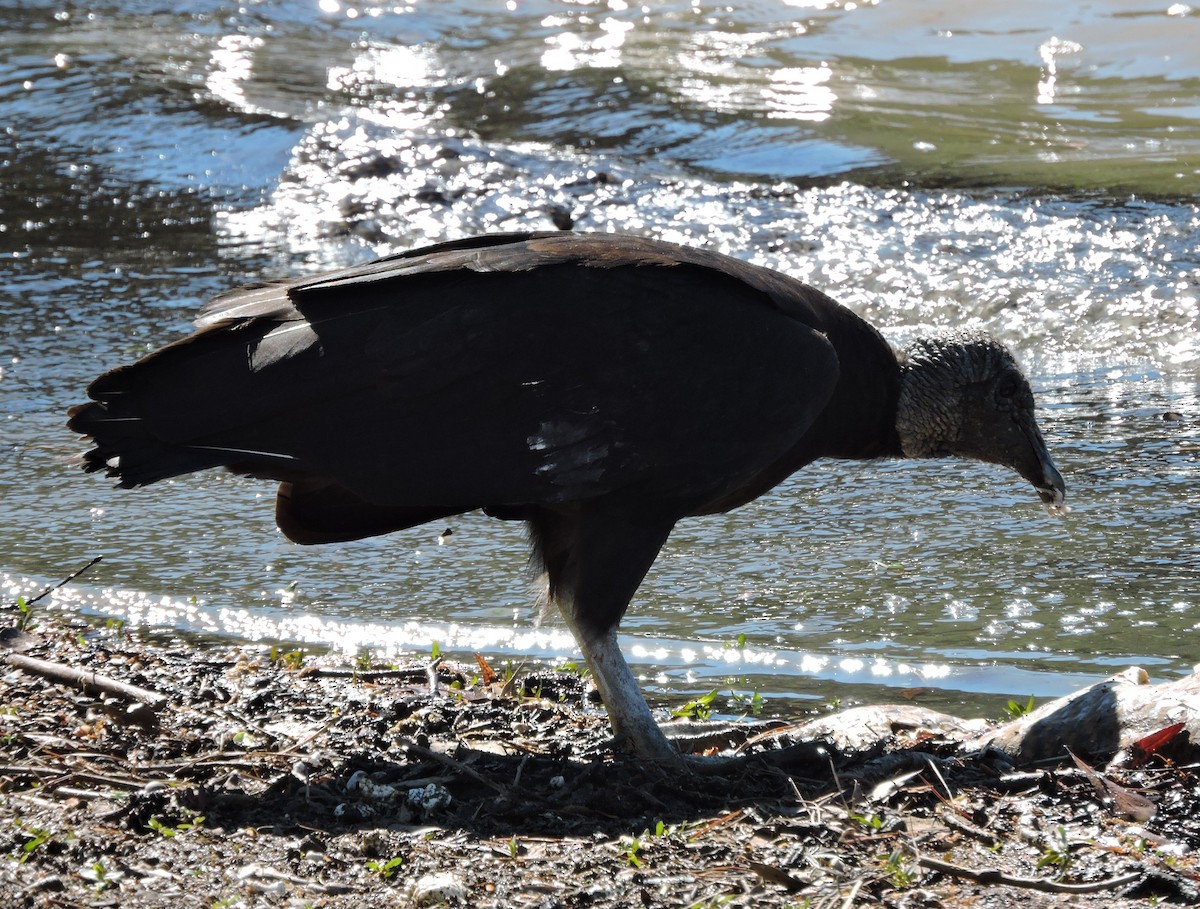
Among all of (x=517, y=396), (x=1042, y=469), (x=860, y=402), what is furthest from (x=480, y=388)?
(x=1042, y=469)

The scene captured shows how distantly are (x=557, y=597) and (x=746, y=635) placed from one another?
2.08ft

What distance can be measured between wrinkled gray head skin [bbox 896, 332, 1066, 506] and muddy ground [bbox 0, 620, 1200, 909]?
34.0 inches

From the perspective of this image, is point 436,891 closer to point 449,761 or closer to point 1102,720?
point 449,761

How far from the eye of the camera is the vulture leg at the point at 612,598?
10.1 ft

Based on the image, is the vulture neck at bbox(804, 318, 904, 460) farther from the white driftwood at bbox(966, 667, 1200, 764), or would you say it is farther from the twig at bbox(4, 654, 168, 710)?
the twig at bbox(4, 654, 168, 710)

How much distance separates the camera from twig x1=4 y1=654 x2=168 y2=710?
3205mm

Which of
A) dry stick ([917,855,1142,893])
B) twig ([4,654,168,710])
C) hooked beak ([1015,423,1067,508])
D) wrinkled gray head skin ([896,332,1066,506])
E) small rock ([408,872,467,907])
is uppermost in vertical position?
wrinkled gray head skin ([896,332,1066,506])

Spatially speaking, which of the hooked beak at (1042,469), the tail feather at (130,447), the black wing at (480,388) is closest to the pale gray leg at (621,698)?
the black wing at (480,388)

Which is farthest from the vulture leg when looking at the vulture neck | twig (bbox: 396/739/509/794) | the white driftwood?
the white driftwood

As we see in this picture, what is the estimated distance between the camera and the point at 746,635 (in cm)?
374

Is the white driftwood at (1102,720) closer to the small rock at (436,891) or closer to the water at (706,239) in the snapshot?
the water at (706,239)

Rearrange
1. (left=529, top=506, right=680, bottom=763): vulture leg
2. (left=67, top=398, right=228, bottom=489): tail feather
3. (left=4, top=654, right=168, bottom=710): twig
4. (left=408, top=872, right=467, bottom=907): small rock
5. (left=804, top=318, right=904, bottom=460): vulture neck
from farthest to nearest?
(left=804, top=318, right=904, bottom=460): vulture neck
(left=4, top=654, right=168, bottom=710): twig
(left=529, top=506, right=680, bottom=763): vulture leg
(left=67, top=398, right=228, bottom=489): tail feather
(left=408, top=872, right=467, bottom=907): small rock

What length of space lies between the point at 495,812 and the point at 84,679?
3.65ft

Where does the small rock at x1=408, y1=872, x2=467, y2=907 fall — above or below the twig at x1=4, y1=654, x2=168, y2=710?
above
